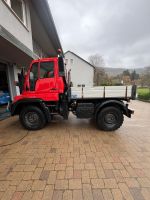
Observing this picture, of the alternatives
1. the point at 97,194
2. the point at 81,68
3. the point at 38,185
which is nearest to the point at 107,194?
the point at 97,194

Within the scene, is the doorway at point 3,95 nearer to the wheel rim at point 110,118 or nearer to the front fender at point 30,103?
the front fender at point 30,103

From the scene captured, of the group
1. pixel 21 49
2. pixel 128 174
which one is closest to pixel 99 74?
pixel 21 49

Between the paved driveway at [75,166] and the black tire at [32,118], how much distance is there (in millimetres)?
301

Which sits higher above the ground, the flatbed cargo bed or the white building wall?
the white building wall

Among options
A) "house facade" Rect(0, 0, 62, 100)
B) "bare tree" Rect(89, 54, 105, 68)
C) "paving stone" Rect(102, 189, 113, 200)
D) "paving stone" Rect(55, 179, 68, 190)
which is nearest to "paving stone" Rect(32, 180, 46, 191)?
"paving stone" Rect(55, 179, 68, 190)

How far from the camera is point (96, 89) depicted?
4.15 m

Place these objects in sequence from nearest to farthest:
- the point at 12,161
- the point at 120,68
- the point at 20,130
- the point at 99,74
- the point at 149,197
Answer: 1. the point at 149,197
2. the point at 12,161
3. the point at 20,130
4. the point at 99,74
5. the point at 120,68

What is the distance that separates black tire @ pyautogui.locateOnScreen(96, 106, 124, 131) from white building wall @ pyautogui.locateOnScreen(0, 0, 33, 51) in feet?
13.0

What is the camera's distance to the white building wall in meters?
3.96

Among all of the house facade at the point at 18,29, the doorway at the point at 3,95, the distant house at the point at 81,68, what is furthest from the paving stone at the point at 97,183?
the distant house at the point at 81,68

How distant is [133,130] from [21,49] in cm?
483

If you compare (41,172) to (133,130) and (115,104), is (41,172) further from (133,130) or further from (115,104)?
(133,130)

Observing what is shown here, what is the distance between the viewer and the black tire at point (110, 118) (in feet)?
14.0

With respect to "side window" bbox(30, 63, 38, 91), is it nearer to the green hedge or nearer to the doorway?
the doorway
